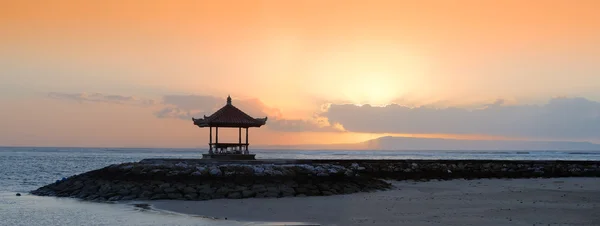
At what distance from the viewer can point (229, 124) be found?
3791 cm

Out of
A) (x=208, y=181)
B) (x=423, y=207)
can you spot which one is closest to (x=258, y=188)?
(x=208, y=181)

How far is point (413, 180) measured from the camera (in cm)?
3959

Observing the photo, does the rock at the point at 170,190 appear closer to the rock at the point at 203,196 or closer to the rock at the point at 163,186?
the rock at the point at 163,186

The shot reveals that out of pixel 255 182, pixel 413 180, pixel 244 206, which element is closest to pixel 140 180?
pixel 255 182

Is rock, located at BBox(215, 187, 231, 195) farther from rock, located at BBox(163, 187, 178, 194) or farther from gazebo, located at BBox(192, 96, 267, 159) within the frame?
gazebo, located at BBox(192, 96, 267, 159)

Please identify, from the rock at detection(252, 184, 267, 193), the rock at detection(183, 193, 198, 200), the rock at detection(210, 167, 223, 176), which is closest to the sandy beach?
the rock at detection(183, 193, 198, 200)

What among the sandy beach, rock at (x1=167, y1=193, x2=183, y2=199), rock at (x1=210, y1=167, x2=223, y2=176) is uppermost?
rock at (x1=210, y1=167, x2=223, y2=176)

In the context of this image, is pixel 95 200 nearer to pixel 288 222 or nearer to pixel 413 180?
pixel 288 222

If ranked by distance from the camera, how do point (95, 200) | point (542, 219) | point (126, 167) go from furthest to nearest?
point (126, 167)
point (95, 200)
point (542, 219)

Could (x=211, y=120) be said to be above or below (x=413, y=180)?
above

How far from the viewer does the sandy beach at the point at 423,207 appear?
20.6 meters

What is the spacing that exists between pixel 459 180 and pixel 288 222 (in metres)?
22.3

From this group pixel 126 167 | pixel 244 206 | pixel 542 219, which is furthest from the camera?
pixel 126 167

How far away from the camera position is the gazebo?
37.9 m
